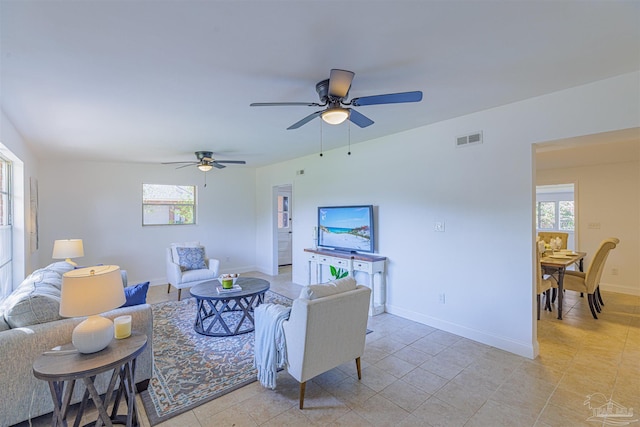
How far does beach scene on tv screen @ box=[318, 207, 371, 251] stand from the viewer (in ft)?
14.5

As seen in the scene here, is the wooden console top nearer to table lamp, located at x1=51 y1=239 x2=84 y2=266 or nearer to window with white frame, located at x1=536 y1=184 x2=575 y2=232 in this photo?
table lamp, located at x1=51 y1=239 x2=84 y2=266

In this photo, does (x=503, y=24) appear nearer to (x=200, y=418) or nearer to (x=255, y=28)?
(x=255, y=28)

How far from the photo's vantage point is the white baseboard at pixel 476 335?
2.90 metres

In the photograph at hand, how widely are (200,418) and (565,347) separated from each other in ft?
11.8

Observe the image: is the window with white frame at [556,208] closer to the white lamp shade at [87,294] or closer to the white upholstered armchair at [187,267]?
the white upholstered armchair at [187,267]

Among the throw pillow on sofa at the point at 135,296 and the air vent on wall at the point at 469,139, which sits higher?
the air vent on wall at the point at 469,139

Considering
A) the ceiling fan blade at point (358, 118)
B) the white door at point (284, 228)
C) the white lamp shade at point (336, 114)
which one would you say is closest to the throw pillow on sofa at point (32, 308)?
the white lamp shade at point (336, 114)

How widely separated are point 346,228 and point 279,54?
3.17m

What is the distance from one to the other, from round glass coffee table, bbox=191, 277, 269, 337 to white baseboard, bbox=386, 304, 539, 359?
196cm

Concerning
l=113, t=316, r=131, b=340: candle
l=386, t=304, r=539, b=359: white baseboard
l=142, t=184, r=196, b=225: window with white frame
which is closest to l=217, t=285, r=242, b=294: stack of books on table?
l=113, t=316, r=131, b=340: candle

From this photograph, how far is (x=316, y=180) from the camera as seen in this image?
5.44 metres

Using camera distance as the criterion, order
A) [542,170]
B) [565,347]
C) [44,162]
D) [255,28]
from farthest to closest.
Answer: [542,170], [44,162], [565,347], [255,28]

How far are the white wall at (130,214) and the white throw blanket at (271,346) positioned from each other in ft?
14.9

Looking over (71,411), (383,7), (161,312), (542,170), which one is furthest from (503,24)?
(542,170)
